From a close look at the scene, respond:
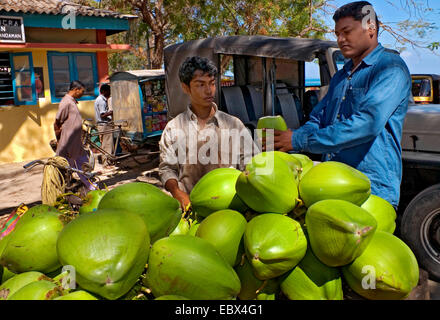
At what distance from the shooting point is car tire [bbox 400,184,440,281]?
3.31m

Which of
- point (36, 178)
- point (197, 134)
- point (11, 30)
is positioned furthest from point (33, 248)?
point (11, 30)

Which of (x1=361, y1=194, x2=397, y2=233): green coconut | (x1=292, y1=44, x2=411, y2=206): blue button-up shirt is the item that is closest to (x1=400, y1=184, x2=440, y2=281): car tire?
(x1=292, y1=44, x2=411, y2=206): blue button-up shirt

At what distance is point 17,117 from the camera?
388 inches

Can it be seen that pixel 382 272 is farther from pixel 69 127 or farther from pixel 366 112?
pixel 69 127

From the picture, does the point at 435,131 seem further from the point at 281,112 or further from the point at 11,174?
the point at 11,174

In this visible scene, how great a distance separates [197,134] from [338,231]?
5.23ft

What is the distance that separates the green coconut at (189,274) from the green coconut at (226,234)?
10cm

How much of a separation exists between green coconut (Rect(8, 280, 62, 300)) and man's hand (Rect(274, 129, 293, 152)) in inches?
43.8

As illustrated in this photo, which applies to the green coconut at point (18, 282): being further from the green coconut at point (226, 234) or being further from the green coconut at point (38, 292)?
the green coconut at point (226, 234)

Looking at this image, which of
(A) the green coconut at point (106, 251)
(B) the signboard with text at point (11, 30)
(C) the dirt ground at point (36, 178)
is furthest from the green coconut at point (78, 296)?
(B) the signboard with text at point (11, 30)

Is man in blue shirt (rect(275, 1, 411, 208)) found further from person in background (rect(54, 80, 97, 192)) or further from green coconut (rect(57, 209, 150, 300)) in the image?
person in background (rect(54, 80, 97, 192))

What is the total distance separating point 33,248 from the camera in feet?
3.55

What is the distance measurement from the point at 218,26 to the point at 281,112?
29.9ft
